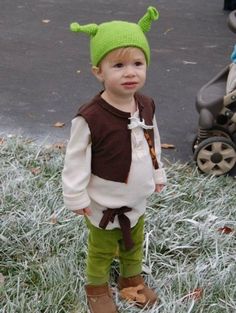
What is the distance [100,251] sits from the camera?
8.89ft

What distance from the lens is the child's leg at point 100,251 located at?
267cm

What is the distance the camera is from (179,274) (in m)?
3.05

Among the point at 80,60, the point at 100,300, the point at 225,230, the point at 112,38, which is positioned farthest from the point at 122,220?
the point at 80,60

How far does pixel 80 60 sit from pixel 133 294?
4.20 meters

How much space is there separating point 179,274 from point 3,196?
4.07ft

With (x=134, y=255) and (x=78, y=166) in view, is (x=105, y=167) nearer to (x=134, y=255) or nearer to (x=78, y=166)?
(x=78, y=166)

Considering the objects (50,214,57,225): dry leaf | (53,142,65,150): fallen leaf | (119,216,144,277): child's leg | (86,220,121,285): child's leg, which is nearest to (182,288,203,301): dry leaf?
(119,216,144,277): child's leg

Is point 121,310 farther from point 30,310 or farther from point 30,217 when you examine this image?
point 30,217

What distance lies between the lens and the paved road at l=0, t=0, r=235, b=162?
5168 millimetres

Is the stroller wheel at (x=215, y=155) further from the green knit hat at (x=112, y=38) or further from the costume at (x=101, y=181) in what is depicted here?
the green knit hat at (x=112, y=38)

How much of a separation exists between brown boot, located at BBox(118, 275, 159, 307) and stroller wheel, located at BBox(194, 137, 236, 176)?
1429mm

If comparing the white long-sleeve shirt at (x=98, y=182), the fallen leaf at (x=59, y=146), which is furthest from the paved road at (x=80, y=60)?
the white long-sleeve shirt at (x=98, y=182)

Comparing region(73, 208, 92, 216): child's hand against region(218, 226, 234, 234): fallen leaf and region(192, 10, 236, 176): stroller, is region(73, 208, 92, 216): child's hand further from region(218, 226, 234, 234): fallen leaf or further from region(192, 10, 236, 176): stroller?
region(192, 10, 236, 176): stroller

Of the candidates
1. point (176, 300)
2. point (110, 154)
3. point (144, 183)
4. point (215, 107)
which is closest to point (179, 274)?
point (176, 300)
